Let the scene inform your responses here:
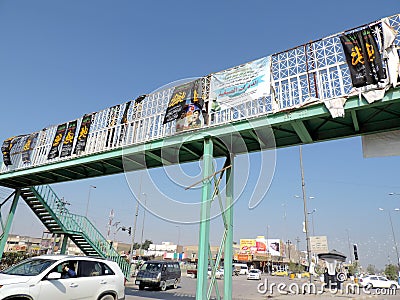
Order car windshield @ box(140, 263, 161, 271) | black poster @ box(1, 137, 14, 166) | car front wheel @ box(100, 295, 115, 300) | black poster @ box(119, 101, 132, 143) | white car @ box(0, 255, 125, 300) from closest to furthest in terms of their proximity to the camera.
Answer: white car @ box(0, 255, 125, 300), car front wheel @ box(100, 295, 115, 300), black poster @ box(119, 101, 132, 143), black poster @ box(1, 137, 14, 166), car windshield @ box(140, 263, 161, 271)

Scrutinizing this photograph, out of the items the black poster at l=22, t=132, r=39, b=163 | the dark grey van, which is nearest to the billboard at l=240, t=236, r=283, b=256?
the dark grey van

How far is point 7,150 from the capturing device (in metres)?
16.0

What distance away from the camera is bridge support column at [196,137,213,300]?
25.6 ft

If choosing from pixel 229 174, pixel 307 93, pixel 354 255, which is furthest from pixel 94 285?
pixel 354 255

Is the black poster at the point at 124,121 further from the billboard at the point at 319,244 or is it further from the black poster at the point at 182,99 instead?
the billboard at the point at 319,244

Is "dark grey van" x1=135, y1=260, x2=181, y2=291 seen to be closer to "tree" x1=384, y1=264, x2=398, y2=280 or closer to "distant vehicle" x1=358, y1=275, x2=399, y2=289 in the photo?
"distant vehicle" x1=358, y1=275, x2=399, y2=289

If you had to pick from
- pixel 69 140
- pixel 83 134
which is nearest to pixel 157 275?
pixel 69 140

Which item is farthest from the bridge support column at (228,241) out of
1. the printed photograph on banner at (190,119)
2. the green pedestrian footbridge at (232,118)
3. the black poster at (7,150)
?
the black poster at (7,150)

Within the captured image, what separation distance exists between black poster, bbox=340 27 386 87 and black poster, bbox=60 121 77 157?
10.9m

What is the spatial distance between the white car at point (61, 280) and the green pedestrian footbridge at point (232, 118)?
Answer: 2.48 metres

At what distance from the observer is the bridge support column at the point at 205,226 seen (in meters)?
7.80

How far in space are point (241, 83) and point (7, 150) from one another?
539 inches

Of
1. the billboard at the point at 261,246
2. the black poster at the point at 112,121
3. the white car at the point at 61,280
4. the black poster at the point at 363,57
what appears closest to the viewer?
the white car at the point at 61,280

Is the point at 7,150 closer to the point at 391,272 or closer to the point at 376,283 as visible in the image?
the point at 376,283
